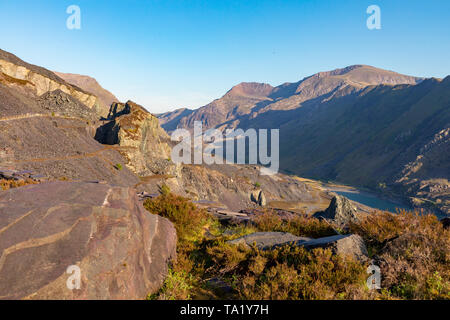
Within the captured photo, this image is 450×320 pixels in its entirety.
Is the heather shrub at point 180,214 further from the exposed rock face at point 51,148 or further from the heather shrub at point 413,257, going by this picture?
the exposed rock face at point 51,148

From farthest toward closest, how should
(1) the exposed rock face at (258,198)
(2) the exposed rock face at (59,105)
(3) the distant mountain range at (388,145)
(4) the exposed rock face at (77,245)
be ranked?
(3) the distant mountain range at (388,145) < (1) the exposed rock face at (258,198) < (2) the exposed rock face at (59,105) < (4) the exposed rock face at (77,245)

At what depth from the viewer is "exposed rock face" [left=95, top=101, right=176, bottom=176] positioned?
35.2m

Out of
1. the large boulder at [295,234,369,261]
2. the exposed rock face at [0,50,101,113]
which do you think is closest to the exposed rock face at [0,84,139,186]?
the exposed rock face at [0,50,101,113]

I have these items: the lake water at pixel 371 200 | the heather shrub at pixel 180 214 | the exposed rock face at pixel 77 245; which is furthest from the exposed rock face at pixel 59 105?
the lake water at pixel 371 200

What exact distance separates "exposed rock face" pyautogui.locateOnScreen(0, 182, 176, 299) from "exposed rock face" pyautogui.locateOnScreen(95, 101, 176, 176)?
3058 cm

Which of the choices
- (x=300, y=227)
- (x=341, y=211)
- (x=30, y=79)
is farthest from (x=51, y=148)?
(x=30, y=79)

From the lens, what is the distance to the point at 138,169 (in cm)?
3462

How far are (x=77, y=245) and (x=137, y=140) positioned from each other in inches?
1480

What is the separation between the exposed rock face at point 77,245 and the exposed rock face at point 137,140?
3058cm

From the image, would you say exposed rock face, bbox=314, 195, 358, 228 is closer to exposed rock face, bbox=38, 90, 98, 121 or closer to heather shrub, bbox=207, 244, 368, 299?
heather shrub, bbox=207, 244, 368, 299

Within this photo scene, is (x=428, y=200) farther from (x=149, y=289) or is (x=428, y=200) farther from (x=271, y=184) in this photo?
(x=149, y=289)

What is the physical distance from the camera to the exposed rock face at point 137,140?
35237 mm

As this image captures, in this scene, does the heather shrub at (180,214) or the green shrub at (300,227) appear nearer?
the heather shrub at (180,214)
